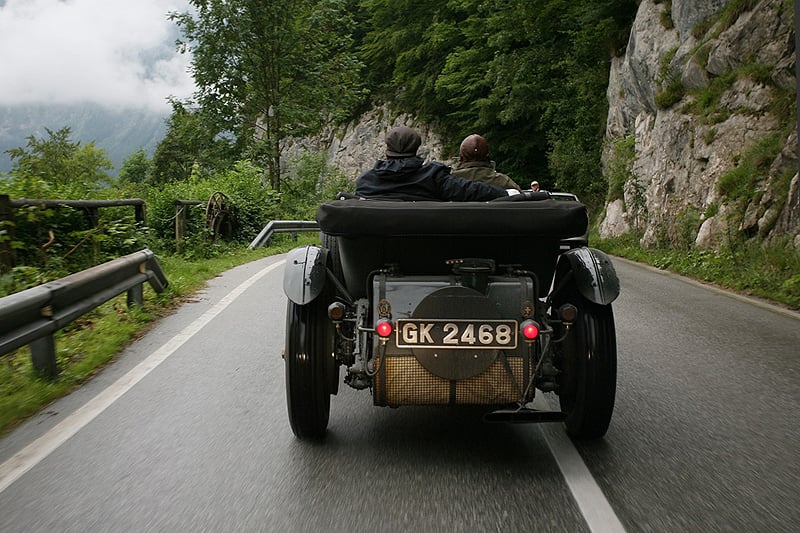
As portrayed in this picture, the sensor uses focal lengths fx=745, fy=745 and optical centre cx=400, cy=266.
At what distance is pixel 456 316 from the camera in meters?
3.57

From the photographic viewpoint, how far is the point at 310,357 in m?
3.84

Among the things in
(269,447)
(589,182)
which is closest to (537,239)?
(269,447)

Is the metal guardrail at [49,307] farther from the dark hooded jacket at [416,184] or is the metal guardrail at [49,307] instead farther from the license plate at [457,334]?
the license plate at [457,334]

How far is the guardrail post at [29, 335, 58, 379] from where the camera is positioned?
5.39m

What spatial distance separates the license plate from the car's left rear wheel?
0.53 metres

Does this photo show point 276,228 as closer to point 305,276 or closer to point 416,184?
point 416,184

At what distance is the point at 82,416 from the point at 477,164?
3.20m

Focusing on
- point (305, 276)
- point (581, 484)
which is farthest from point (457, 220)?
point (581, 484)

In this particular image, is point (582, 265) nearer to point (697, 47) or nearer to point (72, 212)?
point (72, 212)

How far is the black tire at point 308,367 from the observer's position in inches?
151

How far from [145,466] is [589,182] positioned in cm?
2641

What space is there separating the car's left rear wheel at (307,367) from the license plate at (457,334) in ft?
1.72

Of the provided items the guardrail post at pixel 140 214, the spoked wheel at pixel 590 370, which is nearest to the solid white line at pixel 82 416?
the spoked wheel at pixel 590 370

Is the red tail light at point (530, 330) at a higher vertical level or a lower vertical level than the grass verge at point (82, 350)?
higher
